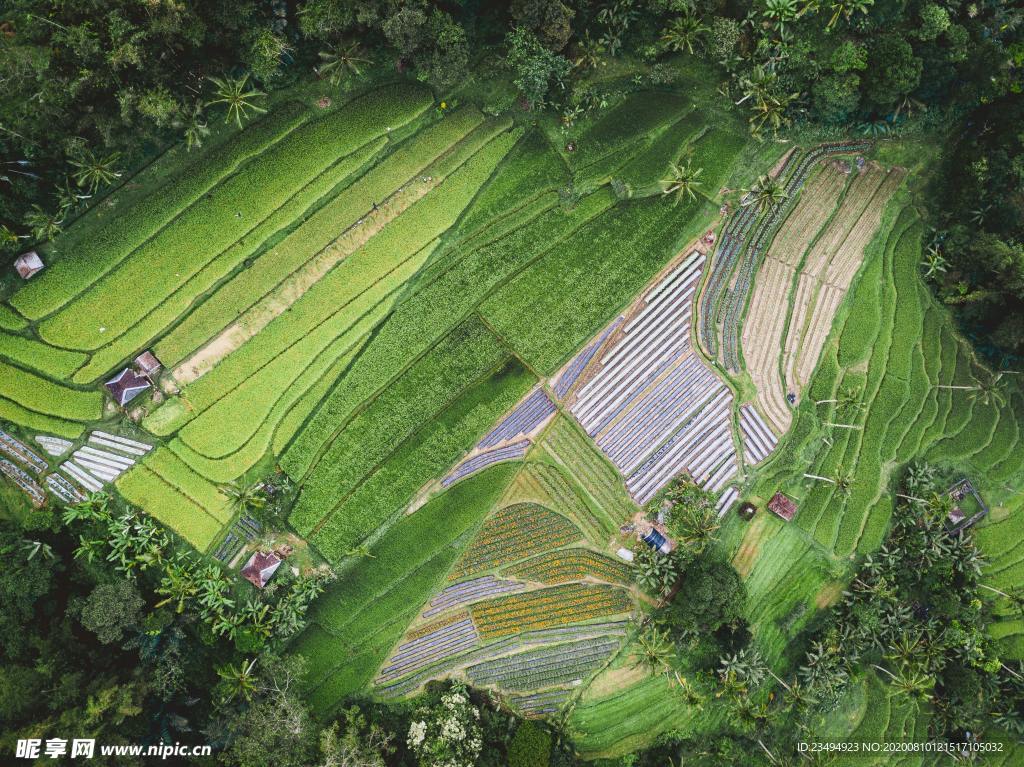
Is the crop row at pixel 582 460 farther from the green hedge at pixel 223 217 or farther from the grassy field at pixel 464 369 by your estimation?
the green hedge at pixel 223 217

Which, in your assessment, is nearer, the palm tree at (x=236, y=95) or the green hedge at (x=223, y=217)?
the palm tree at (x=236, y=95)

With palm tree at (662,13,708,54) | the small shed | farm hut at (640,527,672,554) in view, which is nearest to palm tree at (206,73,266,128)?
the small shed

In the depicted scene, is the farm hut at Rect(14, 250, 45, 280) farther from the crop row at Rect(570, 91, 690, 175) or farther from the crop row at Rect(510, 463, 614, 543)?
the crop row at Rect(570, 91, 690, 175)

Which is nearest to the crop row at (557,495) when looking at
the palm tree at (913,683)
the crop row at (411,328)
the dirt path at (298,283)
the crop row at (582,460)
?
the crop row at (582,460)

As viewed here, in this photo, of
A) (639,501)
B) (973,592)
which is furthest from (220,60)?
(973,592)

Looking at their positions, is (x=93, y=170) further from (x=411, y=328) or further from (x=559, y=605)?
(x=559, y=605)

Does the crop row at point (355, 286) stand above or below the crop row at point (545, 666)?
above
